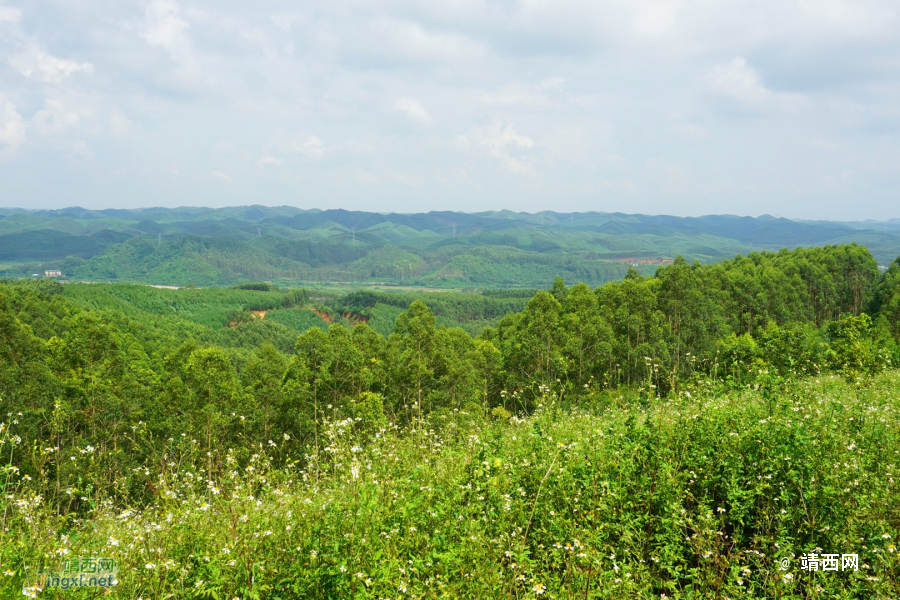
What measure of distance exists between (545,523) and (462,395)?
22330 mm

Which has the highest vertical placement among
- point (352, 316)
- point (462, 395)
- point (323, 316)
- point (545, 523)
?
point (545, 523)

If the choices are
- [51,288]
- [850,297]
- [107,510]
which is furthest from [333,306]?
[107,510]

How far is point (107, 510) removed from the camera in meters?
5.50

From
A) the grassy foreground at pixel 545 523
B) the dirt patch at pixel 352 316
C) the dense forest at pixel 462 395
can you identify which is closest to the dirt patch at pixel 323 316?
the dirt patch at pixel 352 316

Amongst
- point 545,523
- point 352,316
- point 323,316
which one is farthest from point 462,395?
point 323,316

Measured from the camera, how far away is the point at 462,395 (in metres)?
27.1

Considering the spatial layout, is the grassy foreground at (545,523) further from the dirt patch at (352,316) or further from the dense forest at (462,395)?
the dirt patch at (352,316)

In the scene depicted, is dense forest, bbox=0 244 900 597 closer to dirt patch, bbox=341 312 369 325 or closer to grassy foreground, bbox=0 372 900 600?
grassy foreground, bbox=0 372 900 600

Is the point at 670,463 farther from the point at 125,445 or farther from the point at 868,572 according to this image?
the point at 125,445

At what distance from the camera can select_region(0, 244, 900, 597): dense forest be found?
4957mm

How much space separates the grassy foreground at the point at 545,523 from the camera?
386 cm

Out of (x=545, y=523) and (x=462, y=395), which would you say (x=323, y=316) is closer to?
(x=462, y=395)

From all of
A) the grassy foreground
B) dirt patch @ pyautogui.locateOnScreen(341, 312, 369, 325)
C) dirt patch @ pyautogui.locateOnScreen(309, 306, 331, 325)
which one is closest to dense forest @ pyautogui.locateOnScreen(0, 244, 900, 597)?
the grassy foreground

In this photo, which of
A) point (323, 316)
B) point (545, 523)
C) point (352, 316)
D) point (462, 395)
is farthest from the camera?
point (323, 316)
